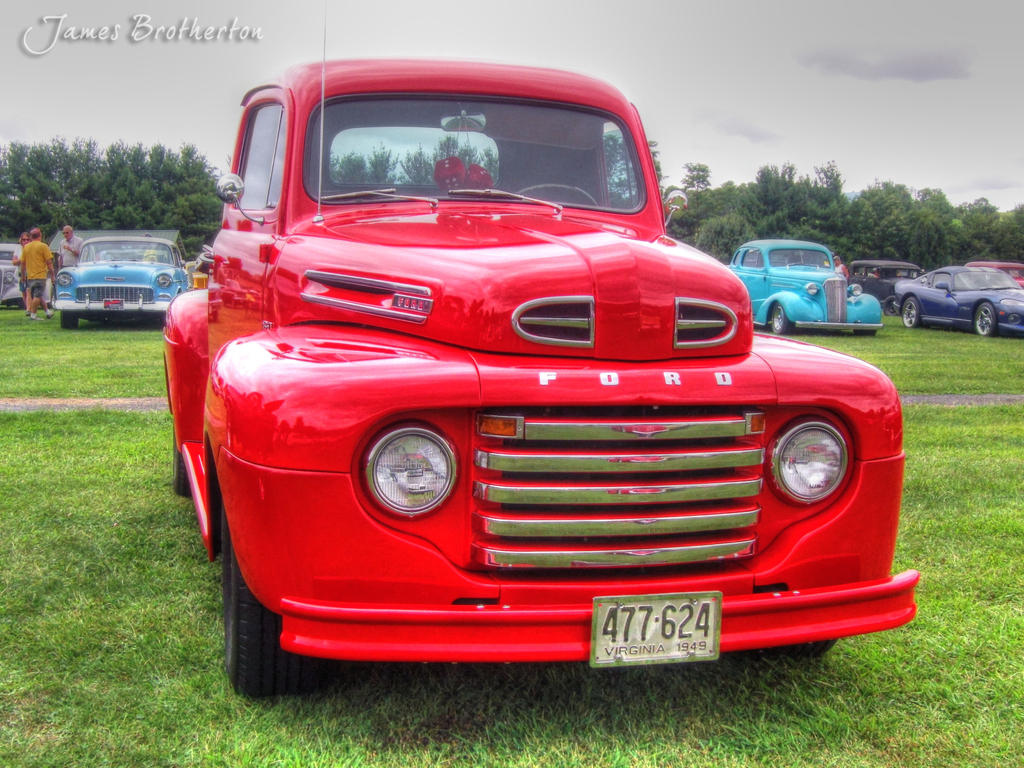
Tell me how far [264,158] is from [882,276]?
27.6 metres

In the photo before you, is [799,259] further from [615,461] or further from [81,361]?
[615,461]

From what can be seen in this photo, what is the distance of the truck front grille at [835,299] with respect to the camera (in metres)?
17.1

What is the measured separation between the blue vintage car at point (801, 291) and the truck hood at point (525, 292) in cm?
1370

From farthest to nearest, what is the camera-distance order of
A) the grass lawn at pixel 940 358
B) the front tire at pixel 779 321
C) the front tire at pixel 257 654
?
the front tire at pixel 779 321 < the grass lawn at pixel 940 358 < the front tire at pixel 257 654

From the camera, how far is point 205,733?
2611mm

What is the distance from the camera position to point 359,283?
2.93m

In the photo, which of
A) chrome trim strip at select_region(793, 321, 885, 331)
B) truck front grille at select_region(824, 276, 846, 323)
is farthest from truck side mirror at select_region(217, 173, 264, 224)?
truck front grille at select_region(824, 276, 846, 323)

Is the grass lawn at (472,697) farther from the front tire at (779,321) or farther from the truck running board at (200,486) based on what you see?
the front tire at (779,321)

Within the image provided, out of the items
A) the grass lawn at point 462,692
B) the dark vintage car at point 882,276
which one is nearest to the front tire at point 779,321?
the dark vintage car at point 882,276

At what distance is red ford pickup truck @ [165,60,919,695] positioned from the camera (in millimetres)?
2377

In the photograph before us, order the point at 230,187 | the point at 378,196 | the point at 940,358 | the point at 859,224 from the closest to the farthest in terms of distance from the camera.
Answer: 1. the point at 378,196
2. the point at 230,187
3. the point at 940,358
4. the point at 859,224

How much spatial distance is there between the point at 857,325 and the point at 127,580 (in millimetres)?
15594

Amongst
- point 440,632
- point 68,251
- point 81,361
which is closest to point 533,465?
point 440,632

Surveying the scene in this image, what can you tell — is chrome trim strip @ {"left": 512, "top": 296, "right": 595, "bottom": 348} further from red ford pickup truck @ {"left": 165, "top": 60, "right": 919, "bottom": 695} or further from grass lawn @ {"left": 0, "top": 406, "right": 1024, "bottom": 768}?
grass lawn @ {"left": 0, "top": 406, "right": 1024, "bottom": 768}
